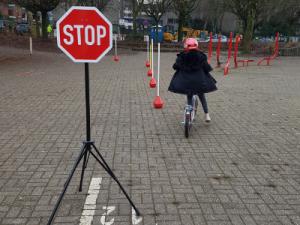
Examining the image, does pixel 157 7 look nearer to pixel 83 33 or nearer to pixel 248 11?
pixel 248 11

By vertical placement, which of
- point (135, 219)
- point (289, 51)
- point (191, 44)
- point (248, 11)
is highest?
point (248, 11)

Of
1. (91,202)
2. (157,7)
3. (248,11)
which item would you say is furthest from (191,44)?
(157,7)

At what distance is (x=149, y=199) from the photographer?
385 cm

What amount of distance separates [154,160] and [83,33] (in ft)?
7.38

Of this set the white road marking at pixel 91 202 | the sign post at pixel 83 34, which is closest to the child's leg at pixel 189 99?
the white road marking at pixel 91 202

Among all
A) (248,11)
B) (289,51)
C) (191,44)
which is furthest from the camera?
(248,11)

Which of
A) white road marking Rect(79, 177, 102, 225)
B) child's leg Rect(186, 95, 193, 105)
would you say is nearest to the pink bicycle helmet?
child's leg Rect(186, 95, 193, 105)

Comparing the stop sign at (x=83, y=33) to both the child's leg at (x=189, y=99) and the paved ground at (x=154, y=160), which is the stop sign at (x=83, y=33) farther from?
the child's leg at (x=189, y=99)

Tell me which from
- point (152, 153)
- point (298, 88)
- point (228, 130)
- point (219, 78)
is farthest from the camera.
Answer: point (219, 78)

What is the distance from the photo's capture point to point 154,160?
500cm

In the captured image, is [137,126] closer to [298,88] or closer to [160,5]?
[298,88]

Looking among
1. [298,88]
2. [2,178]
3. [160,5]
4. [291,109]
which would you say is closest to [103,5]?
[160,5]

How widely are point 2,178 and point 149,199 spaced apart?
1.87m

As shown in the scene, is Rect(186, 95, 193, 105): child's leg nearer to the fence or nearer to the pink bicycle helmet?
the pink bicycle helmet
